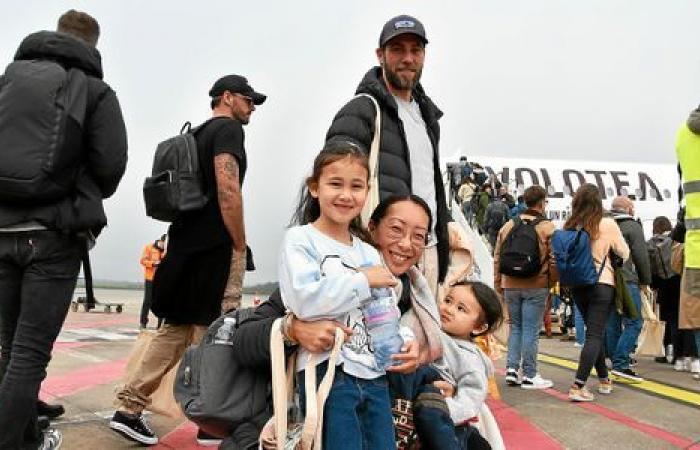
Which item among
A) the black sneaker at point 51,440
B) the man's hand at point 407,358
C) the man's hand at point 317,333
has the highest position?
the man's hand at point 317,333

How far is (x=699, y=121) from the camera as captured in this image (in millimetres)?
3742

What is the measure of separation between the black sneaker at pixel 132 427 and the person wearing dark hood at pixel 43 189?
670mm

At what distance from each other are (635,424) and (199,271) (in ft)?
10.0

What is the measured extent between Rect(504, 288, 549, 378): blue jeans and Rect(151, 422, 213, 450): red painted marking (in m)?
3.13

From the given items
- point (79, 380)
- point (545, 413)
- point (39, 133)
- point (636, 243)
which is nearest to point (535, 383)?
point (545, 413)

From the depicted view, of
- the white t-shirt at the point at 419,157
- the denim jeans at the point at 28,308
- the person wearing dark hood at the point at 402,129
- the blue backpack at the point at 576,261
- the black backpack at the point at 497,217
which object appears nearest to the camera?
the denim jeans at the point at 28,308

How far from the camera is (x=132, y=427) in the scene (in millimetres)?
3102

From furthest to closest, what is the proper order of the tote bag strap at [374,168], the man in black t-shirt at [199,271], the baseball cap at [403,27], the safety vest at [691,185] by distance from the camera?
the safety vest at [691,185]
the man in black t-shirt at [199,271]
the baseball cap at [403,27]
the tote bag strap at [374,168]

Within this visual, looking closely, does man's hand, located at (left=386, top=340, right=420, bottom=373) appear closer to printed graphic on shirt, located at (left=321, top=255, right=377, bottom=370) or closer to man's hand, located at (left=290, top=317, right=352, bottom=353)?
printed graphic on shirt, located at (left=321, top=255, right=377, bottom=370)

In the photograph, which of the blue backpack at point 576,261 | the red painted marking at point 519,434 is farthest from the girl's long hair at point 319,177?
the blue backpack at point 576,261

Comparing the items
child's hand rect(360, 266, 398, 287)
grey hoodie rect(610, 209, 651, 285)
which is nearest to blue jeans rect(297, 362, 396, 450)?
child's hand rect(360, 266, 398, 287)

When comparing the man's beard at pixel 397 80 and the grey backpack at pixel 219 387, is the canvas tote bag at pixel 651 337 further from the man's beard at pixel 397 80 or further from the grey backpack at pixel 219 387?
the grey backpack at pixel 219 387

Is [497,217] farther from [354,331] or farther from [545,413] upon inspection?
[354,331]

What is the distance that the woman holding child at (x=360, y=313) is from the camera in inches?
68.3
